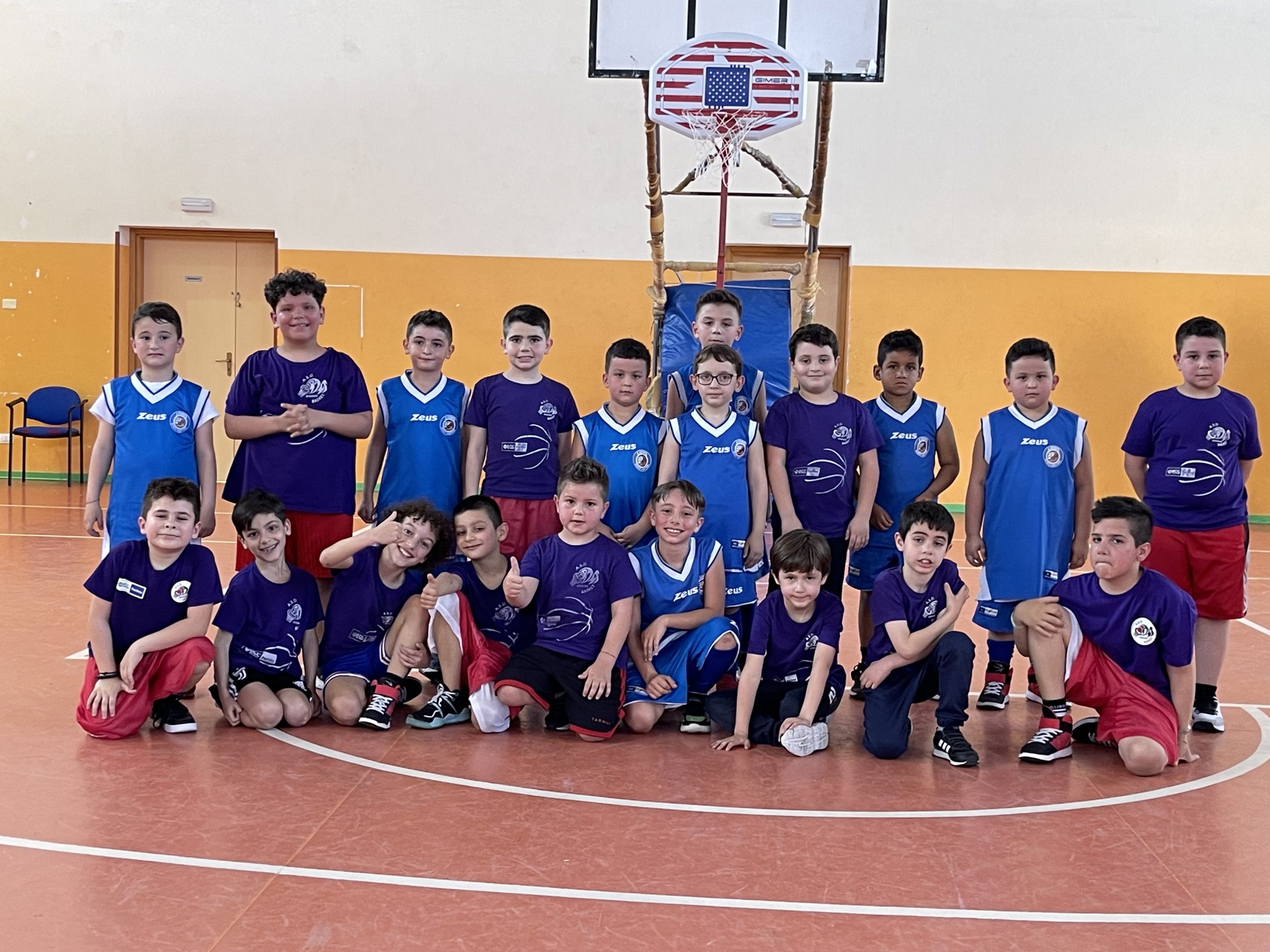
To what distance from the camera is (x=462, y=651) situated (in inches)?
155

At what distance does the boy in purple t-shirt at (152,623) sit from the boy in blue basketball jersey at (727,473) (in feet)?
5.31

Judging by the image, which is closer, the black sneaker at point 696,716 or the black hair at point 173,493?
the black hair at point 173,493

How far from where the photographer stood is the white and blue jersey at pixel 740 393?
15.0 feet

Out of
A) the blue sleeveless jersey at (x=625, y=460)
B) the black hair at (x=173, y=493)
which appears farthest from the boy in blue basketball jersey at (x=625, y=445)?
the black hair at (x=173, y=493)

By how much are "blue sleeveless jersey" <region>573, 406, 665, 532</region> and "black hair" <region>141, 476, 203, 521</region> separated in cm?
135

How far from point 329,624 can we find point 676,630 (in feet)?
3.90

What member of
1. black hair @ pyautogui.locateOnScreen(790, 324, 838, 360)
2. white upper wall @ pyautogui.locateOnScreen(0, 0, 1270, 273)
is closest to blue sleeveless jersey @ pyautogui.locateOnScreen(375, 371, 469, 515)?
black hair @ pyautogui.locateOnScreen(790, 324, 838, 360)

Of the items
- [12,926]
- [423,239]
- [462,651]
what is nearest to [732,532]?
[462,651]

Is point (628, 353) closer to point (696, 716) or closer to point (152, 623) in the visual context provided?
point (696, 716)

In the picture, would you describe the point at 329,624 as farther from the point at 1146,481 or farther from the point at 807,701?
the point at 1146,481

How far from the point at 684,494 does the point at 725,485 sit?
32 centimetres

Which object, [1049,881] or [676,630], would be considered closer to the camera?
[1049,881]

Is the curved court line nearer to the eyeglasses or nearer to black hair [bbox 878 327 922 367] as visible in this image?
the eyeglasses

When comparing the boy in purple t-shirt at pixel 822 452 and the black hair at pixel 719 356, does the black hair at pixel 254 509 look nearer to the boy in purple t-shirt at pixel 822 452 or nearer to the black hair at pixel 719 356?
the black hair at pixel 719 356
